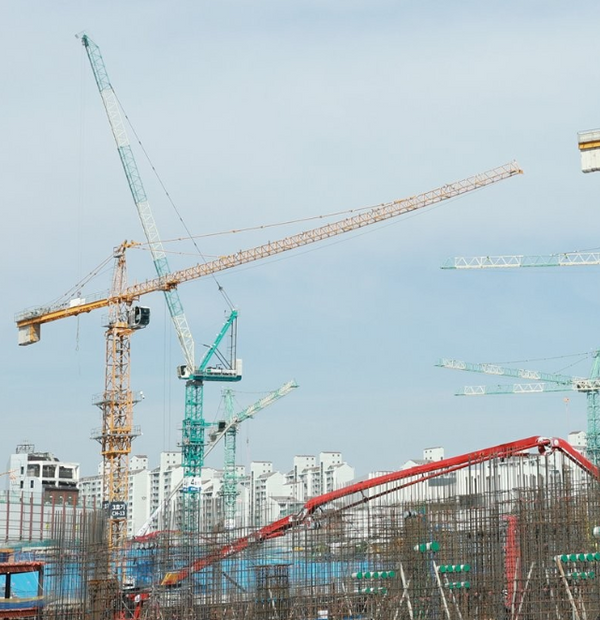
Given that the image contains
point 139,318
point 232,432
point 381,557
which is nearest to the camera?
point 381,557

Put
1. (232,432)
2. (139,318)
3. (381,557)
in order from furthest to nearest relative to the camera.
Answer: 1. (232,432)
2. (139,318)
3. (381,557)

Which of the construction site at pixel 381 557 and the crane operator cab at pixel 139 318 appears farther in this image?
the crane operator cab at pixel 139 318

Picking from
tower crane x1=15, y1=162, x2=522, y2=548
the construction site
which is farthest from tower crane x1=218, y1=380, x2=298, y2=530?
the construction site

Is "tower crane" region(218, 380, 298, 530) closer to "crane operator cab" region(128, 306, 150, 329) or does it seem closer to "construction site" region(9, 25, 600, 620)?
"crane operator cab" region(128, 306, 150, 329)

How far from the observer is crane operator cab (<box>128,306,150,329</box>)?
233 feet

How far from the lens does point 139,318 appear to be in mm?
71062

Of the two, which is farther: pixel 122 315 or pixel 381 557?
pixel 122 315

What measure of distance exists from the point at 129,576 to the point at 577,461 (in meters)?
13.4

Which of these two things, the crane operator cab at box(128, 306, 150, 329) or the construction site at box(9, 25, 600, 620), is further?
the crane operator cab at box(128, 306, 150, 329)

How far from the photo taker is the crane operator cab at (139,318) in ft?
233

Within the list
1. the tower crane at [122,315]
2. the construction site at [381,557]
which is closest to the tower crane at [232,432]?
the tower crane at [122,315]

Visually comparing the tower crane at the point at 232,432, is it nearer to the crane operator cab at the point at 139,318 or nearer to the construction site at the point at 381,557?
the crane operator cab at the point at 139,318

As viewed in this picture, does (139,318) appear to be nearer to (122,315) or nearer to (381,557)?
(122,315)

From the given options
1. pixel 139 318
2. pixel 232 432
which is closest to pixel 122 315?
pixel 139 318
